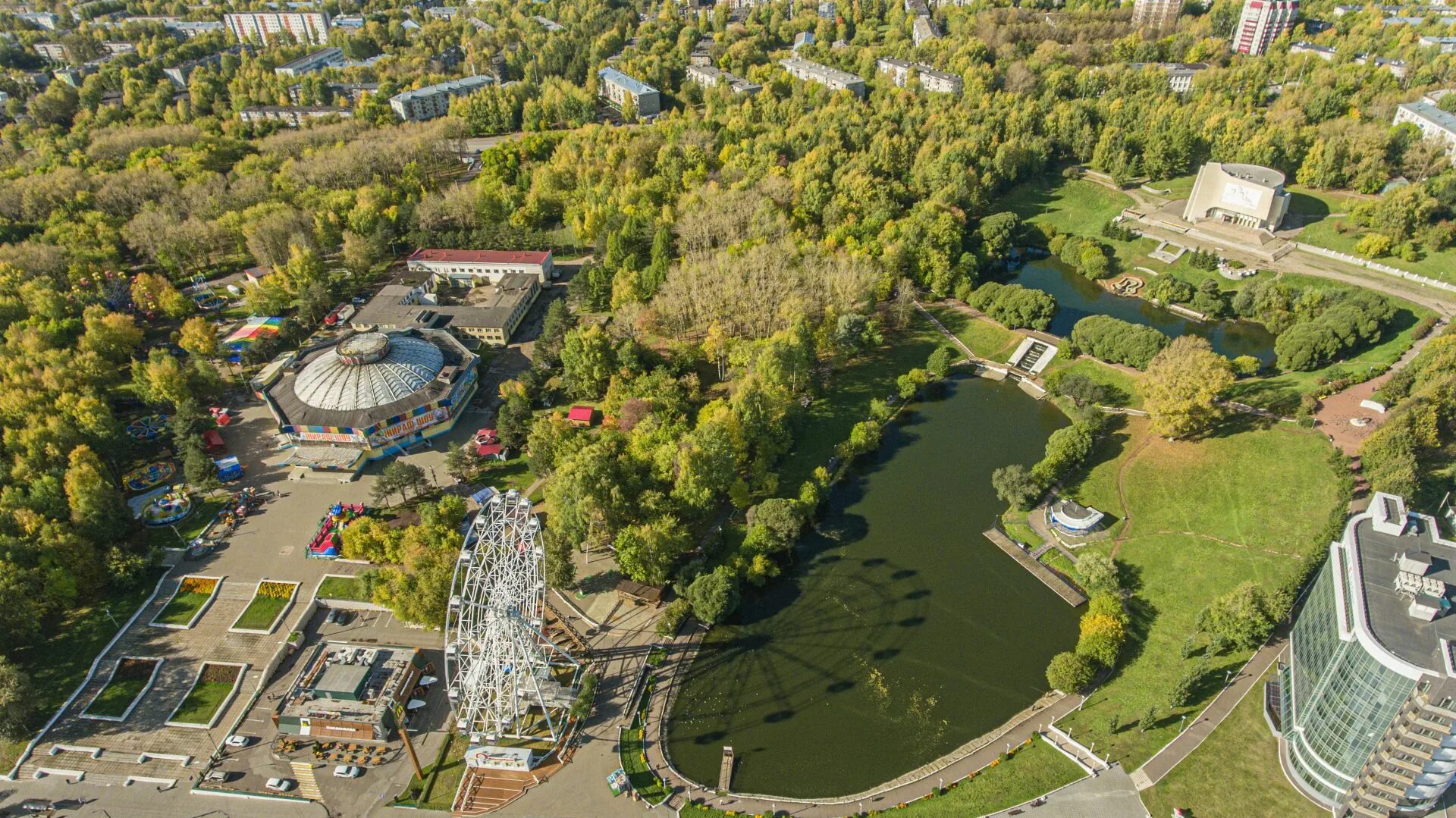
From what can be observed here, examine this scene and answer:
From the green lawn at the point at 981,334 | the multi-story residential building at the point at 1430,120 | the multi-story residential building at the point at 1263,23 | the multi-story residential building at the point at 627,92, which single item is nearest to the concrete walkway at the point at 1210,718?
the green lawn at the point at 981,334

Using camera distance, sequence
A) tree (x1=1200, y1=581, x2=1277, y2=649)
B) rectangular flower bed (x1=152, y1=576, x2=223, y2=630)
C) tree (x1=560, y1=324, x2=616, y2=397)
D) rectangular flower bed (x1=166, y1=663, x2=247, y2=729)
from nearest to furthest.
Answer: tree (x1=1200, y1=581, x2=1277, y2=649), rectangular flower bed (x1=166, y1=663, x2=247, y2=729), rectangular flower bed (x1=152, y1=576, x2=223, y2=630), tree (x1=560, y1=324, x2=616, y2=397)

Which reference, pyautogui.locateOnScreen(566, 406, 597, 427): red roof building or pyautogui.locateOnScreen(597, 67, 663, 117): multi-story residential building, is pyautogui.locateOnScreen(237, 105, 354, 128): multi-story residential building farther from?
pyautogui.locateOnScreen(566, 406, 597, 427): red roof building

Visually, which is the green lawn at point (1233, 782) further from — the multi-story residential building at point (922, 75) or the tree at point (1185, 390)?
the multi-story residential building at point (922, 75)

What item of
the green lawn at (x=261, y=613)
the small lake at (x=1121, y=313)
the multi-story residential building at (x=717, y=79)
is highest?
the multi-story residential building at (x=717, y=79)

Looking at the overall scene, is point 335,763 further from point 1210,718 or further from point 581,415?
point 1210,718

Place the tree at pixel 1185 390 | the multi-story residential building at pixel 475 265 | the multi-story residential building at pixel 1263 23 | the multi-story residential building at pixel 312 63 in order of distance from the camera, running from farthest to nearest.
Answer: the multi-story residential building at pixel 1263 23
the multi-story residential building at pixel 312 63
the multi-story residential building at pixel 475 265
the tree at pixel 1185 390

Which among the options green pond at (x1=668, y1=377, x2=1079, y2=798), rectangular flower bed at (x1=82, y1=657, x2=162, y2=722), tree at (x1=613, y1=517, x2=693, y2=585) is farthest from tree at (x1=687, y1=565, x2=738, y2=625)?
rectangular flower bed at (x1=82, y1=657, x2=162, y2=722)

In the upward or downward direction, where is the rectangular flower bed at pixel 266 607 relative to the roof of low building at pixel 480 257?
downward
